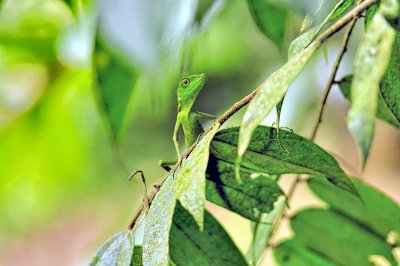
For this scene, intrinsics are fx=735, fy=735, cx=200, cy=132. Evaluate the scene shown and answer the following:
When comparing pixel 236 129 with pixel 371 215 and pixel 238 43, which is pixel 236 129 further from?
pixel 238 43

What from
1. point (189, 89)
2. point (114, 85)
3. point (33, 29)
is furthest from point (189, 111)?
point (33, 29)

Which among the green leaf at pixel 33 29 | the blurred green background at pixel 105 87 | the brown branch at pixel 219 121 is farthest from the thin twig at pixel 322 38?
the green leaf at pixel 33 29

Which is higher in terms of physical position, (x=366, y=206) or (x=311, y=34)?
(x=311, y=34)

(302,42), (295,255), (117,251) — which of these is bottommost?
(295,255)

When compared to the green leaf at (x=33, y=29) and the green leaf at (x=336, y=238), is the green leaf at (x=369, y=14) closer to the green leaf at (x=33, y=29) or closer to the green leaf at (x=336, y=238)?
the green leaf at (x=336, y=238)

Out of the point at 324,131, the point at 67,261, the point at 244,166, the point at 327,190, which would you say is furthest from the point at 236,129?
the point at 67,261

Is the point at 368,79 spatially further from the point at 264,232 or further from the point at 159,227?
the point at 264,232
